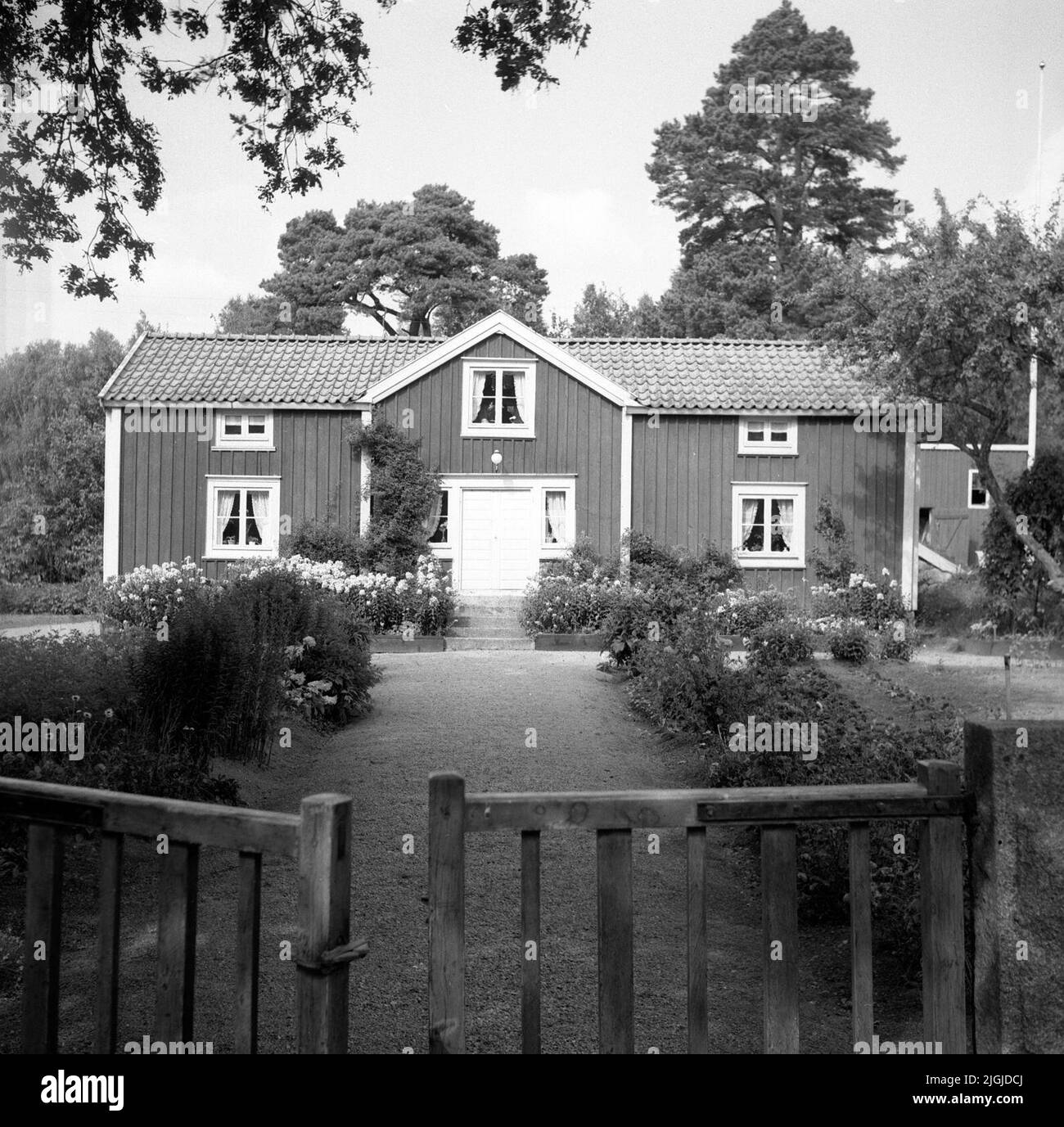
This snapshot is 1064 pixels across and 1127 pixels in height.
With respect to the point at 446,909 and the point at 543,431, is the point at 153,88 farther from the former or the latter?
the point at 543,431

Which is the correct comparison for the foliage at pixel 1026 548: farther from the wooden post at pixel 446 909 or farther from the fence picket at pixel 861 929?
the wooden post at pixel 446 909

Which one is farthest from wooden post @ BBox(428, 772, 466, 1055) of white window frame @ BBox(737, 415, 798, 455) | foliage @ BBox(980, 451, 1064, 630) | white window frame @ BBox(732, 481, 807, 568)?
white window frame @ BBox(737, 415, 798, 455)

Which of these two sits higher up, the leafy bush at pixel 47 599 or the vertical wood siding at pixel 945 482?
the vertical wood siding at pixel 945 482

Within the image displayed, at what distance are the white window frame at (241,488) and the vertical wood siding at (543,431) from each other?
8.74 ft

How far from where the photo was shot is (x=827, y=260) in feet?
60.0

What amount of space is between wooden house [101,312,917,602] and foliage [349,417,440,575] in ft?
1.08

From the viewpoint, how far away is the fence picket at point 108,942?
273 cm

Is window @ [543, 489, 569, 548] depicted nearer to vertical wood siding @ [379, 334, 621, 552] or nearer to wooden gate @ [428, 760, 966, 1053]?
vertical wood siding @ [379, 334, 621, 552]

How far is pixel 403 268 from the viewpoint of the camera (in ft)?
83.0

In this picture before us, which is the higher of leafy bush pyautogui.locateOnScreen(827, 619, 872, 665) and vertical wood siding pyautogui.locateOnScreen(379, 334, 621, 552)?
vertical wood siding pyautogui.locateOnScreen(379, 334, 621, 552)

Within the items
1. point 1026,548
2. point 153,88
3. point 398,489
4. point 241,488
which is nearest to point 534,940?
point 153,88

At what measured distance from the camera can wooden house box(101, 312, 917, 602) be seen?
2092 cm

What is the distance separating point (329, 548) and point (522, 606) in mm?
3763

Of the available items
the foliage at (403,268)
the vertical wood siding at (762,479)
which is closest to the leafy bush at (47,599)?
the foliage at (403,268)
